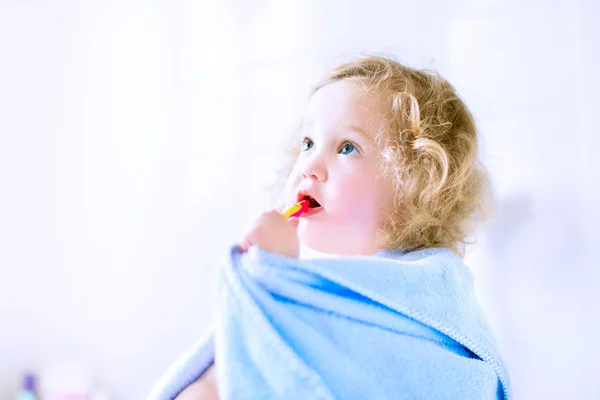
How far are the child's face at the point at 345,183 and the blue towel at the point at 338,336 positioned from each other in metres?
0.14

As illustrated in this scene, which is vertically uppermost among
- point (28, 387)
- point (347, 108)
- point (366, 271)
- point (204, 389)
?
point (347, 108)

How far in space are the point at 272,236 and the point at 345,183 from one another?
0.72 feet

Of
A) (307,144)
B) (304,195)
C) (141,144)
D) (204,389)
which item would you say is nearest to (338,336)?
(204,389)

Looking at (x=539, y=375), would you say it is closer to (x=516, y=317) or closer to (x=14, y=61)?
(x=516, y=317)

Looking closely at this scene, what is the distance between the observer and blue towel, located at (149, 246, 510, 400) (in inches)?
28.6

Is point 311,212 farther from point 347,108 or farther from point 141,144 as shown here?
point 141,144

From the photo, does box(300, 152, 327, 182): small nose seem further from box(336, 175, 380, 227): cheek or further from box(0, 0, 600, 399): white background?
box(0, 0, 600, 399): white background

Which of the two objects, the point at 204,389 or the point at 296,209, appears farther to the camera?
the point at 296,209

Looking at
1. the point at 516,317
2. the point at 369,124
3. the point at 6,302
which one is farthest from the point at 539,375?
the point at 6,302

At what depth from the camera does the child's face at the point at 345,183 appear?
3.29 ft

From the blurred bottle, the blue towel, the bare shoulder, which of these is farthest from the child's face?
the blurred bottle

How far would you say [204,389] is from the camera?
2.80 ft

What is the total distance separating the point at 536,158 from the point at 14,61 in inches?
43.0

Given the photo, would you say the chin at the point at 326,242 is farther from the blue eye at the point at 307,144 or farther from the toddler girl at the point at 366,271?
the blue eye at the point at 307,144
